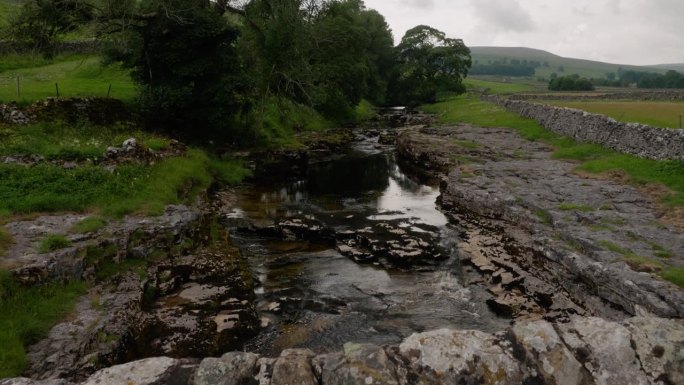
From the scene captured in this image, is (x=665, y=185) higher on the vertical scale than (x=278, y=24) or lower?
lower

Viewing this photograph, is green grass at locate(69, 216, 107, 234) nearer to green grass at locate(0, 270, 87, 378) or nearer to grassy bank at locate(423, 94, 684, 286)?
green grass at locate(0, 270, 87, 378)

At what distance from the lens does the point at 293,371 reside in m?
5.51

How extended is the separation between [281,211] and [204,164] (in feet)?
21.7

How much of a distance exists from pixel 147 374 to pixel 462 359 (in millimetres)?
3692

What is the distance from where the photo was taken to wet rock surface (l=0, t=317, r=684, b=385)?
550 cm

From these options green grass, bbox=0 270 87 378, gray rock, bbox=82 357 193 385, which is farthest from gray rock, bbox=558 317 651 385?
green grass, bbox=0 270 87 378

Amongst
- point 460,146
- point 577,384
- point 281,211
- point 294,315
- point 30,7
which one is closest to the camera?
point 577,384

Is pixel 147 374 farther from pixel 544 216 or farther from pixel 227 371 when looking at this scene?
pixel 544 216

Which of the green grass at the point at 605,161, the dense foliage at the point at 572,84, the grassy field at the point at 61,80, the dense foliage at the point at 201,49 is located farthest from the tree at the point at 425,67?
the grassy field at the point at 61,80

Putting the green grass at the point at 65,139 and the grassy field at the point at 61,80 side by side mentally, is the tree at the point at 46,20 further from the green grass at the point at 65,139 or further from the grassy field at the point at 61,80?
the green grass at the point at 65,139

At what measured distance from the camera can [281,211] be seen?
20938mm

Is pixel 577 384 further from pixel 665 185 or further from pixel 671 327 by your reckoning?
pixel 665 185

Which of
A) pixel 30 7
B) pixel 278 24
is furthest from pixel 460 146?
pixel 30 7

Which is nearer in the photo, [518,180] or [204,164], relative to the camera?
[518,180]
